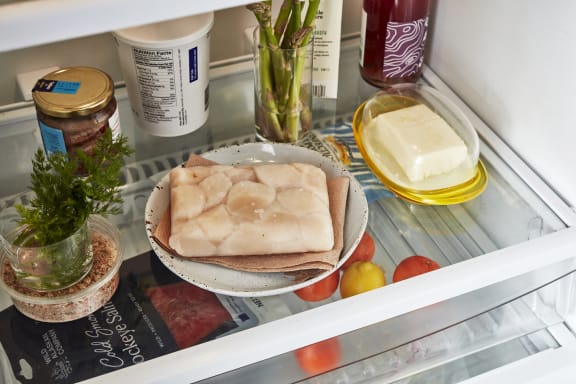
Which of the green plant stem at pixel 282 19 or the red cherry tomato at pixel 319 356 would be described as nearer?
the red cherry tomato at pixel 319 356

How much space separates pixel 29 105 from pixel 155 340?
362 millimetres

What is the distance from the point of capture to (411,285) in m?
0.75

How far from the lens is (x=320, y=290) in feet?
2.55

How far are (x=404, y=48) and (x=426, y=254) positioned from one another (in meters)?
0.27

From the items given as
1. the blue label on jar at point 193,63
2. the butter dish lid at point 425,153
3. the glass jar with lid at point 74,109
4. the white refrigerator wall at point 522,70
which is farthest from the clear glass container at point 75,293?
the white refrigerator wall at point 522,70

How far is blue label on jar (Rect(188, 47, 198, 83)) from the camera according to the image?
843mm

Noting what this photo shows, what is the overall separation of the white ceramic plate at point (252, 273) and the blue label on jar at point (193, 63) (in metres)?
0.09

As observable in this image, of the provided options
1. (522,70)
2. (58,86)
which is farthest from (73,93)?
(522,70)

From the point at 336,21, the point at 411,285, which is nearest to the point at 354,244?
the point at 411,285

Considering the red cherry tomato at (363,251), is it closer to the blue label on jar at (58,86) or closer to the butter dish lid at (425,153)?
the butter dish lid at (425,153)

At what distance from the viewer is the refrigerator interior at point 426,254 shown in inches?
28.3

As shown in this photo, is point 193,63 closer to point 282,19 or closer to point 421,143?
point 282,19

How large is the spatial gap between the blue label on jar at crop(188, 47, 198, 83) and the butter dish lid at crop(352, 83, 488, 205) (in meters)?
0.21

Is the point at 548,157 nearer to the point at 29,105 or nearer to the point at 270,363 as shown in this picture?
the point at 270,363
